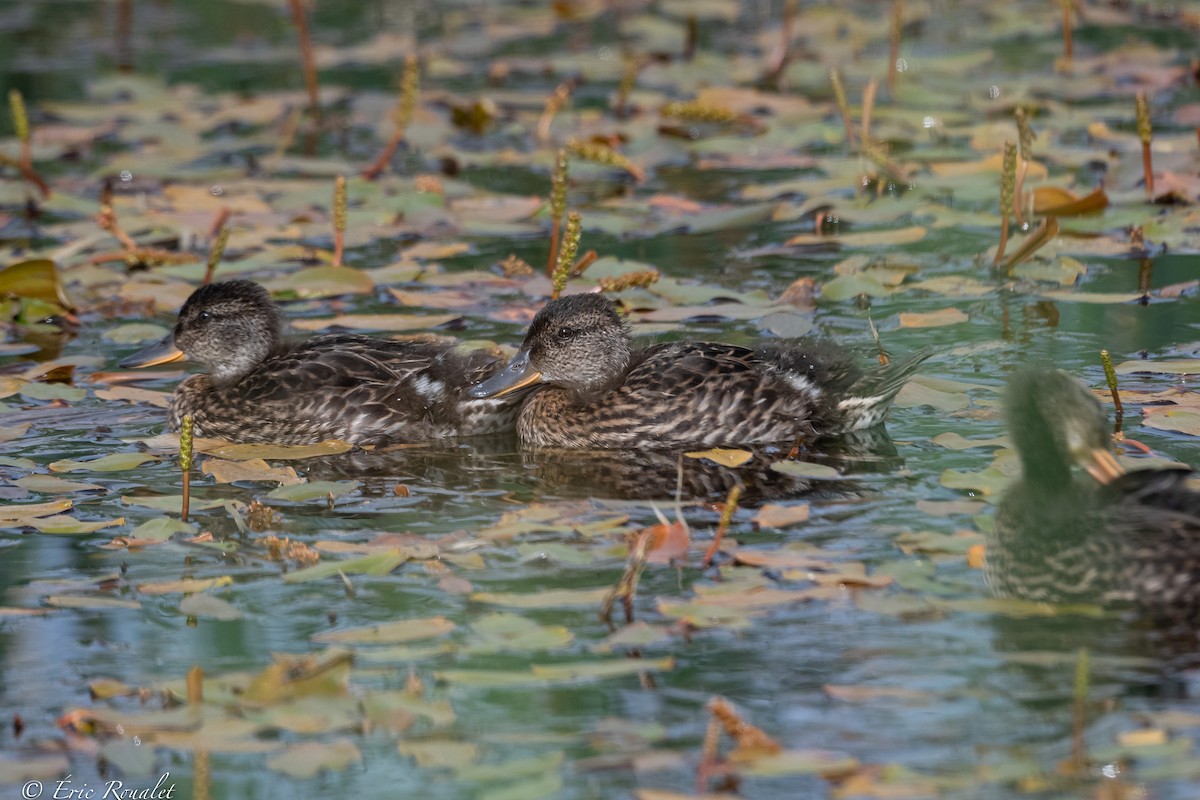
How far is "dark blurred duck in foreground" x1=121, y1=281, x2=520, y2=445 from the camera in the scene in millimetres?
7738

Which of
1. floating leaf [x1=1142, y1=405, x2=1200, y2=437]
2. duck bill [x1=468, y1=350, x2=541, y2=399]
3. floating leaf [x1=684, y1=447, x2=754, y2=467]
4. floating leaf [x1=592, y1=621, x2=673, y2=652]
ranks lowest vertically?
floating leaf [x1=592, y1=621, x2=673, y2=652]

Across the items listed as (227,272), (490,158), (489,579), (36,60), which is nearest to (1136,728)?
(489,579)

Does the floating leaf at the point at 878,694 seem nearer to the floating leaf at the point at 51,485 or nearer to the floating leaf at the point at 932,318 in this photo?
the floating leaf at the point at 51,485

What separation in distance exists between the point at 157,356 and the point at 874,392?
139 inches

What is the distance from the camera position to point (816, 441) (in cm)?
743

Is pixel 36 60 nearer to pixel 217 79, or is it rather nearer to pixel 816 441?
pixel 217 79

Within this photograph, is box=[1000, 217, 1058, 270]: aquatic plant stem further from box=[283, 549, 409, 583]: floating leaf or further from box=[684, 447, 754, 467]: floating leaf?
box=[283, 549, 409, 583]: floating leaf

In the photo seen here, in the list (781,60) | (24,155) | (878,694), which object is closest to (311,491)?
(878,694)

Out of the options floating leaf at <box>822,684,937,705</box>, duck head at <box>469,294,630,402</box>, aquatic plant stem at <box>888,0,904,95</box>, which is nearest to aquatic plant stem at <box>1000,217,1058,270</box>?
duck head at <box>469,294,630,402</box>

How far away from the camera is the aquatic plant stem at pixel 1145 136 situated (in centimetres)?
915

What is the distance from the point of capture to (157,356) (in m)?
8.34

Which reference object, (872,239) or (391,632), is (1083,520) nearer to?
(391,632)

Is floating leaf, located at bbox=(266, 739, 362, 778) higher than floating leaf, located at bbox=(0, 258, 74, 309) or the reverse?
the reverse

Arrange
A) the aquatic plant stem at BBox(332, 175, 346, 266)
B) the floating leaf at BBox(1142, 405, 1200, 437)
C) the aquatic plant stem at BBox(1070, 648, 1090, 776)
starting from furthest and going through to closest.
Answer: the aquatic plant stem at BBox(332, 175, 346, 266), the floating leaf at BBox(1142, 405, 1200, 437), the aquatic plant stem at BBox(1070, 648, 1090, 776)
